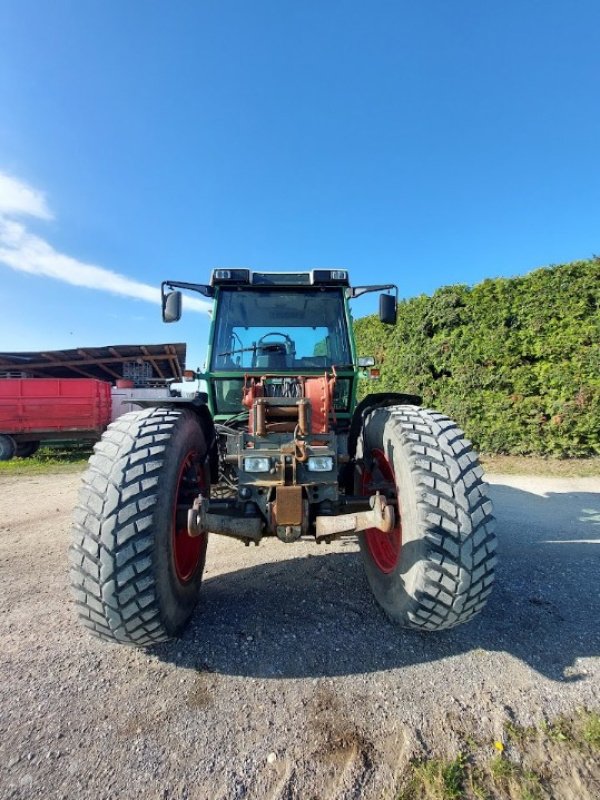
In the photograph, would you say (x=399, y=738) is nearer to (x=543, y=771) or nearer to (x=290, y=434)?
(x=543, y=771)

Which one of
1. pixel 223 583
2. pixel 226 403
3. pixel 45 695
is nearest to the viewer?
pixel 45 695

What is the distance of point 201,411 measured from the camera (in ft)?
9.79

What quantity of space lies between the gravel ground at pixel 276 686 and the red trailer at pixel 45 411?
8976 mm

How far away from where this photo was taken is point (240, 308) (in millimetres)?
3801

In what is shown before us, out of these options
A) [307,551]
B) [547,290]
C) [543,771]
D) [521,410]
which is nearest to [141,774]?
[543,771]

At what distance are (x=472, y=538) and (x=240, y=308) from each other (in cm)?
275

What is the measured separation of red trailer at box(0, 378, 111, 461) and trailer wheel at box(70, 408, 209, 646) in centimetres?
1053

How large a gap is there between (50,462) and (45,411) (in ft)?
5.58

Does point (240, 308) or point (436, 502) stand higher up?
point (240, 308)

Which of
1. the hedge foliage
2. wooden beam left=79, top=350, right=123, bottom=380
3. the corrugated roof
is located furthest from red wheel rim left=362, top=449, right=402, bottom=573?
wooden beam left=79, top=350, right=123, bottom=380

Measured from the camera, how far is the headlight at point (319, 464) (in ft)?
8.19

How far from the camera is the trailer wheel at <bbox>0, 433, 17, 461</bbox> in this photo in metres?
11.0

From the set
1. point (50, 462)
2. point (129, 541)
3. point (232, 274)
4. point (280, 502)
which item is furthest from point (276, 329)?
point (50, 462)

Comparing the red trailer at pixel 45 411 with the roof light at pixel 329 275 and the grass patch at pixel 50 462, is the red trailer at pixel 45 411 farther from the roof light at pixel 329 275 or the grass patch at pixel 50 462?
the roof light at pixel 329 275
